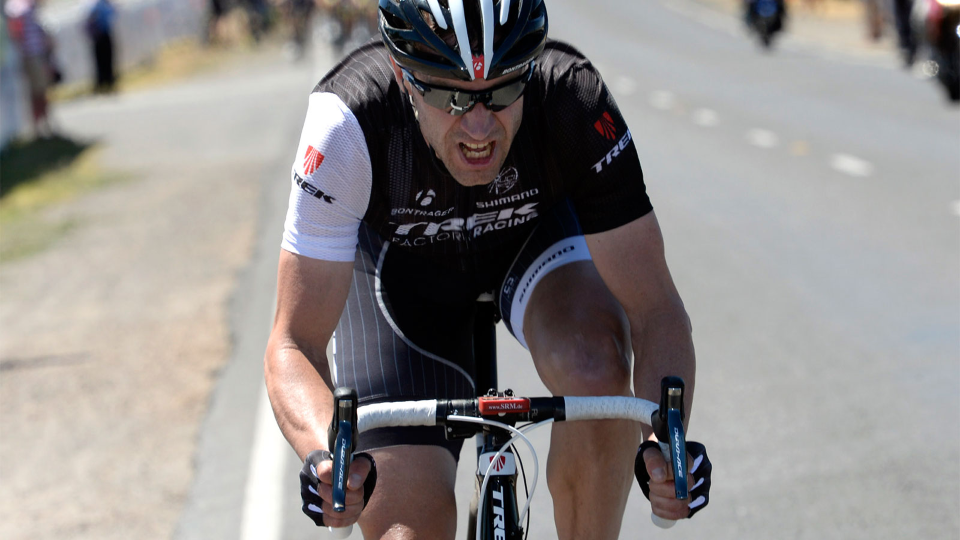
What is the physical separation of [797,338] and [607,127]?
13.8 feet

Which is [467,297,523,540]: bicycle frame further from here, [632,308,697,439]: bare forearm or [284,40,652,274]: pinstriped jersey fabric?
[284,40,652,274]: pinstriped jersey fabric

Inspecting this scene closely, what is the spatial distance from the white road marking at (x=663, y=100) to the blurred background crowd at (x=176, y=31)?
3782mm

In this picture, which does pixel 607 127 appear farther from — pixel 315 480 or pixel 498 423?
pixel 315 480

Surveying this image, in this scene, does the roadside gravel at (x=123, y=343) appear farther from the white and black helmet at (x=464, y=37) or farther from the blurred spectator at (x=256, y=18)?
the blurred spectator at (x=256, y=18)

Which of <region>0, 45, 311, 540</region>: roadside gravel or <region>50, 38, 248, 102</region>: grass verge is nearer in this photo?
<region>0, 45, 311, 540</region>: roadside gravel

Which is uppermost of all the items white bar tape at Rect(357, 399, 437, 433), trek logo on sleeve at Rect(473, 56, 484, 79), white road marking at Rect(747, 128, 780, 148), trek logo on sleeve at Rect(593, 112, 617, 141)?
trek logo on sleeve at Rect(473, 56, 484, 79)

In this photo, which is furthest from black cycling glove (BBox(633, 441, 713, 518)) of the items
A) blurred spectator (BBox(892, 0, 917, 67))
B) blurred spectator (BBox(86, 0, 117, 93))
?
blurred spectator (BBox(86, 0, 117, 93))

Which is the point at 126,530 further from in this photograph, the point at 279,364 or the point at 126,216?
the point at 126,216

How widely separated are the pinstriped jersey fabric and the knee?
0.27m

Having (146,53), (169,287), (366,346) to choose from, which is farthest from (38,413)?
(146,53)

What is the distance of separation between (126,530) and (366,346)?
222 cm

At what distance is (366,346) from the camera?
3.33 metres

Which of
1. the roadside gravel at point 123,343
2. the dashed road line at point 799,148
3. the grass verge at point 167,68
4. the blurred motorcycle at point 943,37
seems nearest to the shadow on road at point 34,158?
the roadside gravel at point 123,343

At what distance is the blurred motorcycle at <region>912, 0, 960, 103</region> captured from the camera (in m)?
14.6
